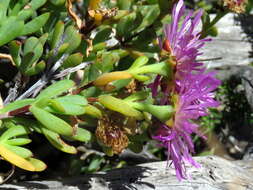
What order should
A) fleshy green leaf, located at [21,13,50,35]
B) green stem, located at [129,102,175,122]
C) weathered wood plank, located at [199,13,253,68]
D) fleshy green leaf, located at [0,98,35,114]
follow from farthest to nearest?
weathered wood plank, located at [199,13,253,68], fleshy green leaf, located at [21,13,50,35], fleshy green leaf, located at [0,98,35,114], green stem, located at [129,102,175,122]

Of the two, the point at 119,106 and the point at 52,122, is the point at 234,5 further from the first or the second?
the point at 52,122

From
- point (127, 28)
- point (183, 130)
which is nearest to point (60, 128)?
point (183, 130)

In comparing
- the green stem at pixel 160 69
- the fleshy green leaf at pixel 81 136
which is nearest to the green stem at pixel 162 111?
the green stem at pixel 160 69

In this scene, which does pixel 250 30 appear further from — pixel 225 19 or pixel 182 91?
pixel 182 91

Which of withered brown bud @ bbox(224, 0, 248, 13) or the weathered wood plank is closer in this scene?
withered brown bud @ bbox(224, 0, 248, 13)

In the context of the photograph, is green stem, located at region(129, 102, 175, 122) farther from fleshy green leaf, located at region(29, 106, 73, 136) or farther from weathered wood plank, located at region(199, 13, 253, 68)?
weathered wood plank, located at region(199, 13, 253, 68)

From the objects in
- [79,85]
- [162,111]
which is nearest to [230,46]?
[79,85]

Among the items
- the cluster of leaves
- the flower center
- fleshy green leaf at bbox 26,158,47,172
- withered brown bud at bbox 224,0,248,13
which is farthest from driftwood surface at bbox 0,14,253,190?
withered brown bud at bbox 224,0,248,13
